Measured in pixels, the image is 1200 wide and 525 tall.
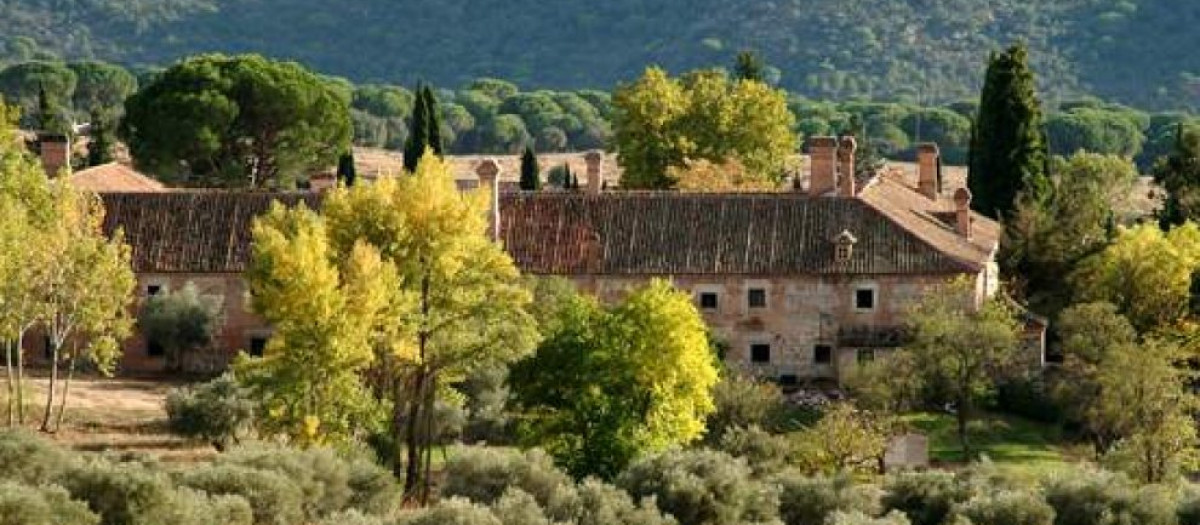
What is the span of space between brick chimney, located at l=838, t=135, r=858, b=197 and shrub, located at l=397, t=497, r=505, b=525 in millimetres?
33768

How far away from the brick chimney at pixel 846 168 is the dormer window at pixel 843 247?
258cm

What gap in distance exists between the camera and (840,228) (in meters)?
72.0

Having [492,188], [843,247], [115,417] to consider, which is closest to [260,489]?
[115,417]

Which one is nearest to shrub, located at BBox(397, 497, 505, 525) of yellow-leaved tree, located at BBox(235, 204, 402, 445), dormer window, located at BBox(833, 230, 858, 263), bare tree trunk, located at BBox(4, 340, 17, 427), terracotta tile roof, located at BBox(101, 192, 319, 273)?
yellow-leaved tree, located at BBox(235, 204, 402, 445)

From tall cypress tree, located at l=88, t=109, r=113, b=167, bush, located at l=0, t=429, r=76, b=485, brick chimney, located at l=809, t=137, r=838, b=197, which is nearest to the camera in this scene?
bush, located at l=0, t=429, r=76, b=485

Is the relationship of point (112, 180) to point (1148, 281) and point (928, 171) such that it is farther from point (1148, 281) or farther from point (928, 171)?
point (1148, 281)

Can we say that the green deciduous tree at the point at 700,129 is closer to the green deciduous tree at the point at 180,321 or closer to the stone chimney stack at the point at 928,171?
the stone chimney stack at the point at 928,171

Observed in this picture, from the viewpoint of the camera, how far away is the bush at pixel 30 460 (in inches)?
1790

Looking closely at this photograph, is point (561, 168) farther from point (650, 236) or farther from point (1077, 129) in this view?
point (650, 236)

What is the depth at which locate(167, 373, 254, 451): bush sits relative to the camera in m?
58.1

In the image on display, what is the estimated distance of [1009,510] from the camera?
4481 centimetres

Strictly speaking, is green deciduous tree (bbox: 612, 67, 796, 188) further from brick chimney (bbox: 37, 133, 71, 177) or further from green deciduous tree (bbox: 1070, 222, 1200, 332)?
brick chimney (bbox: 37, 133, 71, 177)

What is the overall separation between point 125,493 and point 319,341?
37.5 ft

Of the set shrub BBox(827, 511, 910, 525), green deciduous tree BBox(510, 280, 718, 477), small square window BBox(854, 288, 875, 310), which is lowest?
shrub BBox(827, 511, 910, 525)
